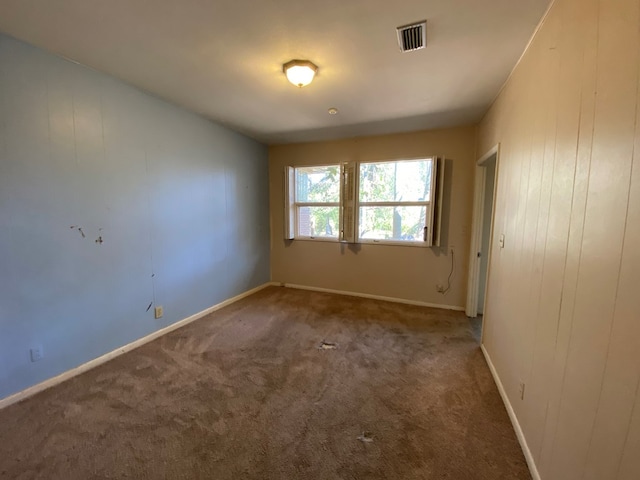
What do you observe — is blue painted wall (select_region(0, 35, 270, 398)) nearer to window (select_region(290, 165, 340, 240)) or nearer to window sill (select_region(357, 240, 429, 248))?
window (select_region(290, 165, 340, 240))

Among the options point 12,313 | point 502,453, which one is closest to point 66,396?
point 12,313

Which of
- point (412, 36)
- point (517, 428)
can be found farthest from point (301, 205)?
point (517, 428)

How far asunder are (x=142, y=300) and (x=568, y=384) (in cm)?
331

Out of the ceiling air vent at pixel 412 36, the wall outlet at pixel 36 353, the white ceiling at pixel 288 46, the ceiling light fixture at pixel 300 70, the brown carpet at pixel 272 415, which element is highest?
the white ceiling at pixel 288 46

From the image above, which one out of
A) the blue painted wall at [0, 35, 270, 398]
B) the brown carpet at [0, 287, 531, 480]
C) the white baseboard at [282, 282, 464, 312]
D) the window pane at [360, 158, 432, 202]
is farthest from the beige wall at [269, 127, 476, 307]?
the blue painted wall at [0, 35, 270, 398]

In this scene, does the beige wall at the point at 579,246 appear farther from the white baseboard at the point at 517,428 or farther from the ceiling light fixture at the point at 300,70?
the ceiling light fixture at the point at 300,70

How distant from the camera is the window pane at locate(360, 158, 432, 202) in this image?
3.84 m

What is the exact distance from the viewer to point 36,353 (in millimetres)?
2012

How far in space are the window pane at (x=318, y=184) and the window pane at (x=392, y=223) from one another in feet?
1.97

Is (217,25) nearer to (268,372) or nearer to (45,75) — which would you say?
(45,75)

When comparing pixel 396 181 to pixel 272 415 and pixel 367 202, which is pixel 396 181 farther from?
pixel 272 415

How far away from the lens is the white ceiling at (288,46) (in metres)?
1.55

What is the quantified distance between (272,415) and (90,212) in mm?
2222

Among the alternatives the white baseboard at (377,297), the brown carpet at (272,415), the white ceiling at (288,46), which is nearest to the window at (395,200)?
the white baseboard at (377,297)
